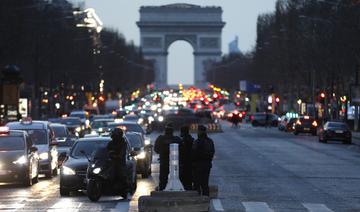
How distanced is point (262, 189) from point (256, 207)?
5739 mm

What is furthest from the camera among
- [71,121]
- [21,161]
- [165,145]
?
[71,121]

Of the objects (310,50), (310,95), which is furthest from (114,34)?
(310,50)

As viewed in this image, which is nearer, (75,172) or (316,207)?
(316,207)

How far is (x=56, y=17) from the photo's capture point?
108 m

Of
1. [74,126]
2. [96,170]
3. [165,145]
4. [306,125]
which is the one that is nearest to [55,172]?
[96,170]

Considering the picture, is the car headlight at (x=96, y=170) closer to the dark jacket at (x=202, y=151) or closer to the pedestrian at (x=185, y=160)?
the pedestrian at (x=185, y=160)

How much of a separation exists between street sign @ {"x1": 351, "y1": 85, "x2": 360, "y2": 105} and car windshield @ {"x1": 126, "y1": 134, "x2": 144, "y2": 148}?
143 ft

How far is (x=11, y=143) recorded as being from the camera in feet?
109

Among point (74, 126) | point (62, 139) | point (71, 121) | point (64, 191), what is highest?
point (71, 121)

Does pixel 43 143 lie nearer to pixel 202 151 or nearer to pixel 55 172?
pixel 55 172

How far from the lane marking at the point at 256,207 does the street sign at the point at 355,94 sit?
178 feet

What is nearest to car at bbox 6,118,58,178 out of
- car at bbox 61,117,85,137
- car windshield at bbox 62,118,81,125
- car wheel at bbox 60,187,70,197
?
car wheel at bbox 60,187,70,197

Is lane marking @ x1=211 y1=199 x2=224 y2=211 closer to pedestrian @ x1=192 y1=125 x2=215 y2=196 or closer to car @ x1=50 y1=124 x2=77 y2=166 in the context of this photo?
pedestrian @ x1=192 y1=125 x2=215 y2=196

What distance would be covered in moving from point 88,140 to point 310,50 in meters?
72.5
